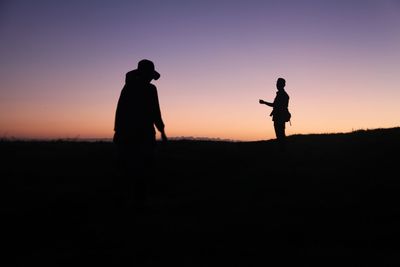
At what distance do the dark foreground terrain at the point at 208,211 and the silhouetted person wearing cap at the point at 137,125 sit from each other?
715 mm

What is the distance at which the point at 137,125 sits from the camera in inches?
352

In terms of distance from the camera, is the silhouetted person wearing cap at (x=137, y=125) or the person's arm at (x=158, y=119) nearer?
the silhouetted person wearing cap at (x=137, y=125)

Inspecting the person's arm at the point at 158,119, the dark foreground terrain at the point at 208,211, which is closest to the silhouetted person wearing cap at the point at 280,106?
the dark foreground terrain at the point at 208,211

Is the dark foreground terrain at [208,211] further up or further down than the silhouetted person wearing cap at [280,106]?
further down

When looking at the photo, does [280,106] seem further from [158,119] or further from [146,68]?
[146,68]

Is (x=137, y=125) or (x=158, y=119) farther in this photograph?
(x=158, y=119)

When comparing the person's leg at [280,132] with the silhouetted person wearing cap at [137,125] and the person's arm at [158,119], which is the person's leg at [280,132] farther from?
the silhouetted person wearing cap at [137,125]

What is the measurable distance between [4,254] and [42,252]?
1.63 feet

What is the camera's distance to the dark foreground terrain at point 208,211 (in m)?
5.79

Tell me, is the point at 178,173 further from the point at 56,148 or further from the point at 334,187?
the point at 56,148

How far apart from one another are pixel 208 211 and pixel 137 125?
88.8 inches

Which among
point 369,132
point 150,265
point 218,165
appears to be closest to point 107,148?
point 218,165

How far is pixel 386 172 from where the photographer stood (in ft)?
39.9

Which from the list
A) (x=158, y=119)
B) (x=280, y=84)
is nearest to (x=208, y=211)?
(x=158, y=119)
